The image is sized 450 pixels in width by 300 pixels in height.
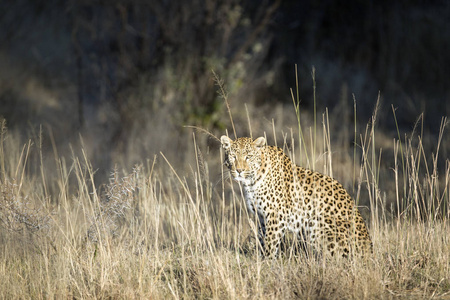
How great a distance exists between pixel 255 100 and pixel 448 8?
734 cm

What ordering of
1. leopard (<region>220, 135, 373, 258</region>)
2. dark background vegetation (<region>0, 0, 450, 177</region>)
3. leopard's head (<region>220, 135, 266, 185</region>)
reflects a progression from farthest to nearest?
dark background vegetation (<region>0, 0, 450, 177</region>) < leopard's head (<region>220, 135, 266, 185</region>) < leopard (<region>220, 135, 373, 258</region>)

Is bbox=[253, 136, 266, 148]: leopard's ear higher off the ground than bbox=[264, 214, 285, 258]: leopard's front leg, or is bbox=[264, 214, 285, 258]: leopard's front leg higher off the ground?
bbox=[253, 136, 266, 148]: leopard's ear

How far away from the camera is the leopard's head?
18.2 ft

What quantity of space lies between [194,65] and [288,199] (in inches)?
222

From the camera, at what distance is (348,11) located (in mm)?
18625

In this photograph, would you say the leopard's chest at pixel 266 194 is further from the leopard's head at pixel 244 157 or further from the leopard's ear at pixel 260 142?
the leopard's ear at pixel 260 142

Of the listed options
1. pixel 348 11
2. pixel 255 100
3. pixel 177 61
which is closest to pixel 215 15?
pixel 177 61

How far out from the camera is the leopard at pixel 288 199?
5.21 m

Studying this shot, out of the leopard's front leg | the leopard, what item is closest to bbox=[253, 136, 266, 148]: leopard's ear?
the leopard

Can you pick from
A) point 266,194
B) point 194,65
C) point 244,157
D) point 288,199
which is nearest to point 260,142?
point 244,157

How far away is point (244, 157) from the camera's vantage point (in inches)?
219

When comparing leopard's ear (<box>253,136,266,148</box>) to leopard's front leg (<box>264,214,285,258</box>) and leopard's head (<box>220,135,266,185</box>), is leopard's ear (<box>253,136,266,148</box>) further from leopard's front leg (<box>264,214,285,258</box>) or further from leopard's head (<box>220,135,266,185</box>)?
leopard's front leg (<box>264,214,285,258</box>)

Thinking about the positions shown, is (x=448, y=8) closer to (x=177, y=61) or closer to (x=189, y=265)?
(x=177, y=61)

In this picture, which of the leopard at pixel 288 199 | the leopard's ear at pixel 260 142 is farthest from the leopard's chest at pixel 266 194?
the leopard's ear at pixel 260 142
